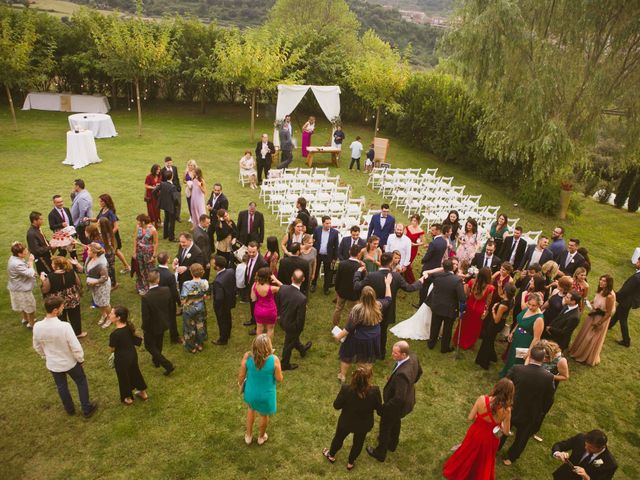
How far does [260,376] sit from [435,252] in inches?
192

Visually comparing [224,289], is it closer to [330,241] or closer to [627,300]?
[330,241]

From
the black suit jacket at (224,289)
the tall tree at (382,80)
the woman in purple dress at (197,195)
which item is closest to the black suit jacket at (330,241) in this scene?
the black suit jacket at (224,289)

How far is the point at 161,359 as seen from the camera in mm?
6594

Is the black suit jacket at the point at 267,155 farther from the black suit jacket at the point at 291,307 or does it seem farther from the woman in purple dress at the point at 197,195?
the black suit jacket at the point at 291,307

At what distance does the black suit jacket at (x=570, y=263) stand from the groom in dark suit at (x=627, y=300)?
0.81 meters

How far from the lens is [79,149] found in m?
15.9

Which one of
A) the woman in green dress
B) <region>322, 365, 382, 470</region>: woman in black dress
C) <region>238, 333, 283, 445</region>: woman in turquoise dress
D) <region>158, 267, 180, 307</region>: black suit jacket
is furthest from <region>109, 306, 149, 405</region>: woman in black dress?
the woman in green dress

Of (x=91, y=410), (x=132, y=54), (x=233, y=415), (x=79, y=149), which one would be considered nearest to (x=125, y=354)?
(x=91, y=410)

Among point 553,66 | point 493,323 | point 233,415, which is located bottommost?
point 233,415

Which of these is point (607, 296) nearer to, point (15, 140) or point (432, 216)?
point (432, 216)

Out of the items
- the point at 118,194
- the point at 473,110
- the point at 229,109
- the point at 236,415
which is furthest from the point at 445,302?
the point at 229,109

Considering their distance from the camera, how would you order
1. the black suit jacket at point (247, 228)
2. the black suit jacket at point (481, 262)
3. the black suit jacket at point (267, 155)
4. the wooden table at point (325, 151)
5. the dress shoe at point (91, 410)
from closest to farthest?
1. the dress shoe at point (91, 410)
2. the black suit jacket at point (481, 262)
3. the black suit jacket at point (247, 228)
4. the black suit jacket at point (267, 155)
5. the wooden table at point (325, 151)

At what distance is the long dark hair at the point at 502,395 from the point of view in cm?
456

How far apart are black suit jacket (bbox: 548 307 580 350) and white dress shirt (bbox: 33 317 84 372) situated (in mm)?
6530
